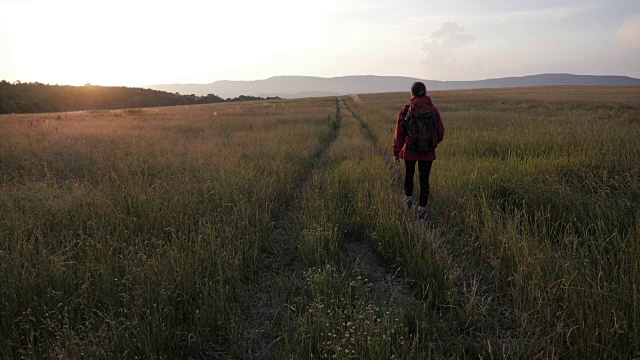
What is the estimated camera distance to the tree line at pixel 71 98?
135 feet

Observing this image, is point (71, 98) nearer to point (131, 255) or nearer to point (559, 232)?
point (131, 255)

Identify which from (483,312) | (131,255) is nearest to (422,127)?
(483,312)

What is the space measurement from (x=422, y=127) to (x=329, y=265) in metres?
2.93

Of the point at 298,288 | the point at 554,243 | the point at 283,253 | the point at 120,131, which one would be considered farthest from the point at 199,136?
the point at 554,243

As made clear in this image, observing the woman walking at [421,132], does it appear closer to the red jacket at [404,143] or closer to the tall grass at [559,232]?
the red jacket at [404,143]

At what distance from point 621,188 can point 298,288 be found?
5.32 metres

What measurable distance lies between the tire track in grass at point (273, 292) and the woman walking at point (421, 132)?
86.6 inches

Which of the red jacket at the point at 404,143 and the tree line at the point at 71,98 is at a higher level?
the tree line at the point at 71,98

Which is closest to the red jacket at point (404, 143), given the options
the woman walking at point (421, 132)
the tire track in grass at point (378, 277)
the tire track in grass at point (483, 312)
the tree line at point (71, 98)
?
the woman walking at point (421, 132)

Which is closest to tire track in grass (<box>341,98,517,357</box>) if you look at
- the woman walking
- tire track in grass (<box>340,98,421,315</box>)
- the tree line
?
tire track in grass (<box>340,98,421,315</box>)

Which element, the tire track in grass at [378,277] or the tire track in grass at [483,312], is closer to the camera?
the tire track in grass at [483,312]

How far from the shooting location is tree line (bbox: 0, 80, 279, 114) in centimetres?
4104

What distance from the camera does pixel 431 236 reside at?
4215 millimetres

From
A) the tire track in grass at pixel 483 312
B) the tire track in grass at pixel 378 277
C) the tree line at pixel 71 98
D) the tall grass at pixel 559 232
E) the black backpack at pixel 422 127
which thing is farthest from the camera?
the tree line at pixel 71 98
